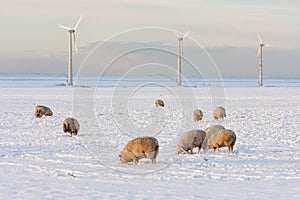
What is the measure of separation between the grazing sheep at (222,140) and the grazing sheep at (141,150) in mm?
2937

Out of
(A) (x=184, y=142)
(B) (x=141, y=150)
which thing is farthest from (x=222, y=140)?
(B) (x=141, y=150)

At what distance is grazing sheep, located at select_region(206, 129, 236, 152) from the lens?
52.0ft

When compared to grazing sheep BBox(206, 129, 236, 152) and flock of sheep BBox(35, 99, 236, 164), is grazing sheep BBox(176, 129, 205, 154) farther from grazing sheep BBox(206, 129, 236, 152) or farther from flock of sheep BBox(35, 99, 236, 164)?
grazing sheep BBox(206, 129, 236, 152)

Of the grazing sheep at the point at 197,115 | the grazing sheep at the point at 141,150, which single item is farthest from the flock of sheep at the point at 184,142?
the grazing sheep at the point at 197,115

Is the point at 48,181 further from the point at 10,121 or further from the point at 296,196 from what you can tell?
the point at 10,121

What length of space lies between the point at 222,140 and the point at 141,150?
3.36 m

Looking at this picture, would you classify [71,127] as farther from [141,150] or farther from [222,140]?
[141,150]

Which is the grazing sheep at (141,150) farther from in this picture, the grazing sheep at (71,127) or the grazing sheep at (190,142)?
the grazing sheep at (71,127)

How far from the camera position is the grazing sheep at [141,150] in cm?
1355

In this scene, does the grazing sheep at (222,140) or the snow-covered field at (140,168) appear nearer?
the snow-covered field at (140,168)

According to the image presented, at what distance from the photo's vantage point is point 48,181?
1172cm

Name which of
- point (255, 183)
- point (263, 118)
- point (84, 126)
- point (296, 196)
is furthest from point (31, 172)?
point (263, 118)

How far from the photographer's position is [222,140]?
1590 centimetres

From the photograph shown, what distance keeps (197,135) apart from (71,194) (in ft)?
20.2
